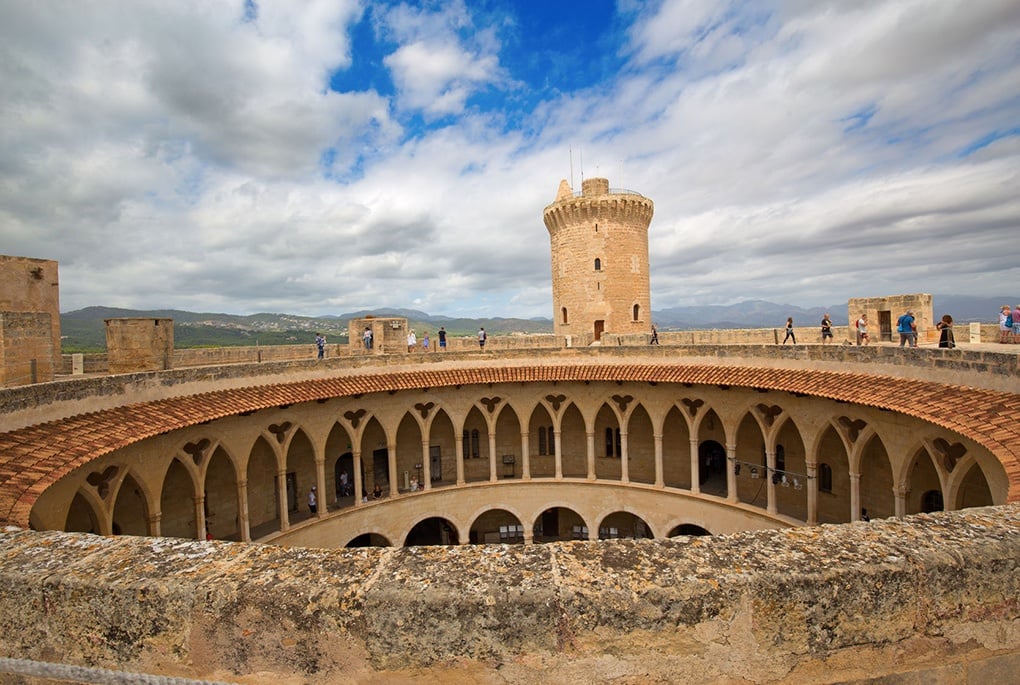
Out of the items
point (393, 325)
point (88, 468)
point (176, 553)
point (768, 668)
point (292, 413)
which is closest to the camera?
point (768, 668)

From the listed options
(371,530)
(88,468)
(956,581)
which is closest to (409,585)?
(956,581)

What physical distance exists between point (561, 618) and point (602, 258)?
35.5 m

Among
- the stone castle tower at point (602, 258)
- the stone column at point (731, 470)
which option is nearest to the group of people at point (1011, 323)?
the stone column at point (731, 470)

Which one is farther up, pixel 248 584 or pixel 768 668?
pixel 248 584

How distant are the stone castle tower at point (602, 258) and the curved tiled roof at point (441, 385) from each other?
1319 cm

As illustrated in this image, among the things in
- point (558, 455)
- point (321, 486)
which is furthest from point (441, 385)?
point (558, 455)

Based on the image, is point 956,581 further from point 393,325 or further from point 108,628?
point 393,325

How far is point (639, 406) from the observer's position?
26109 mm

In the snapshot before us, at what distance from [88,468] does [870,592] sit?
49.1ft

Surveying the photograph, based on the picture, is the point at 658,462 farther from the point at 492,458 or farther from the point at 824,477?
the point at 492,458

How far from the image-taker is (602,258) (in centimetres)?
3706

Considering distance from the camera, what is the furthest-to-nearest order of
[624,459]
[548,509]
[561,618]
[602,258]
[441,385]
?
[602,258]
[548,509]
[624,459]
[441,385]
[561,618]

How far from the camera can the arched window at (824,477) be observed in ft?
67.5

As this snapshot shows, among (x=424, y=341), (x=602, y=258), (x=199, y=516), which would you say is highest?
(x=602, y=258)
